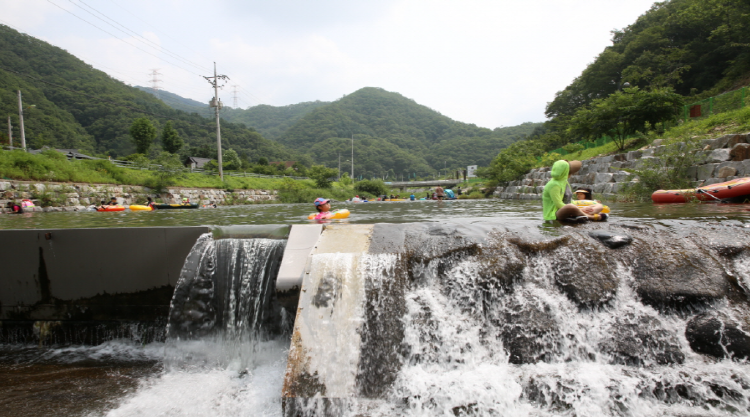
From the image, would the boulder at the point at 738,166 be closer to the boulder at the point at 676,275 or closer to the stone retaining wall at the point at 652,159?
the stone retaining wall at the point at 652,159

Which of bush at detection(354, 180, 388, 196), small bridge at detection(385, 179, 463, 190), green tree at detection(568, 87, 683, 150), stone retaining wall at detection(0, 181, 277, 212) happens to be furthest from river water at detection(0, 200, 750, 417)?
small bridge at detection(385, 179, 463, 190)

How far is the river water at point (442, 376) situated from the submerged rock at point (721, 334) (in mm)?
87

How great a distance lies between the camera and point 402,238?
4.39 m

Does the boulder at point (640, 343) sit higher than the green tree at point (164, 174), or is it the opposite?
the green tree at point (164, 174)

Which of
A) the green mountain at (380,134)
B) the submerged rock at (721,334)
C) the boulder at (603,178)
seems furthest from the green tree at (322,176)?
the submerged rock at (721,334)

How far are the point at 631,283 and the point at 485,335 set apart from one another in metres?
1.69

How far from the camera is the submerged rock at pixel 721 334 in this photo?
3.31 metres

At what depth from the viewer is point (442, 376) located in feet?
11.0

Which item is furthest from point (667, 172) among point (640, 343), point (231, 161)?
point (231, 161)

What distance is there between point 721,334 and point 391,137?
12848 centimetres

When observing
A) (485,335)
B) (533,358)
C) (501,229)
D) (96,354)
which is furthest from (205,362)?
(501,229)

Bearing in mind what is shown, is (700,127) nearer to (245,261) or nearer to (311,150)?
(245,261)

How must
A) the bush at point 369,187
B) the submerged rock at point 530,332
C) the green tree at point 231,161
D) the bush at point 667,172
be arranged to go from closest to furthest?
the submerged rock at point 530,332, the bush at point 667,172, the green tree at point 231,161, the bush at point 369,187

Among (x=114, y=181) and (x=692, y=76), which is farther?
(x=692, y=76)
